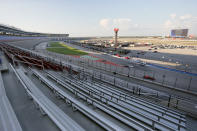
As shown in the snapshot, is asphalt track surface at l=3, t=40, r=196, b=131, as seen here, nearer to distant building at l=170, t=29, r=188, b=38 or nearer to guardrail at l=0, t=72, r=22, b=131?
guardrail at l=0, t=72, r=22, b=131

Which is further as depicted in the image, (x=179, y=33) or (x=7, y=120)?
(x=179, y=33)

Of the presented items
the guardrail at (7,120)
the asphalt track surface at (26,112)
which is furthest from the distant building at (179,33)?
the guardrail at (7,120)

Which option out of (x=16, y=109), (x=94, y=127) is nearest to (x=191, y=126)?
(x=94, y=127)

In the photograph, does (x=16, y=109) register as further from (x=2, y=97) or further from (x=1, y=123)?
(x=1, y=123)

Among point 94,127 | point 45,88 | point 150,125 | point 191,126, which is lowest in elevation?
point 191,126

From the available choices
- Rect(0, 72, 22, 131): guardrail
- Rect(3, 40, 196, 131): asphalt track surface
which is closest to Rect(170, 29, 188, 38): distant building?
Rect(3, 40, 196, 131): asphalt track surface

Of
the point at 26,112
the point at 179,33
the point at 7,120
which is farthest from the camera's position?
the point at 179,33

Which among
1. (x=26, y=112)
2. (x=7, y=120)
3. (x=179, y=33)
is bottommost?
(x=26, y=112)

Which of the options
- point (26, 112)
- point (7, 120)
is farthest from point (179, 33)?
point (7, 120)

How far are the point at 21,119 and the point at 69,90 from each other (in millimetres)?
2880

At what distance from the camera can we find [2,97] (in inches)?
178

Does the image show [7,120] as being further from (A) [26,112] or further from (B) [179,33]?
(B) [179,33]

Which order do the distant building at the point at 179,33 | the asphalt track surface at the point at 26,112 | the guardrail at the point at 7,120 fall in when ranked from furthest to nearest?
1. the distant building at the point at 179,33
2. the asphalt track surface at the point at 26,112
3. the guardrail at the point at 7,120

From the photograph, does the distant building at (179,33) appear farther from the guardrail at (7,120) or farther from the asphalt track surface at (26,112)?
the guardrail at (7,120)
